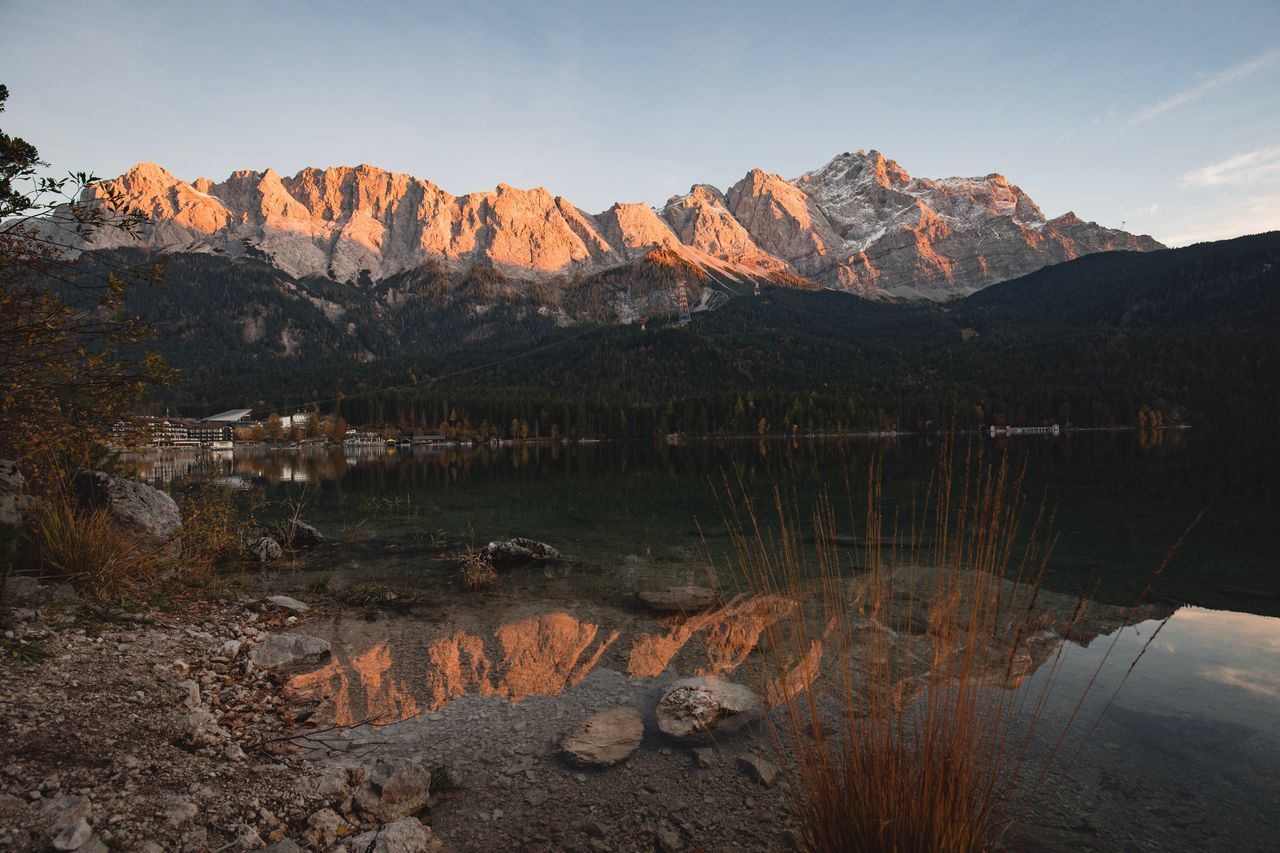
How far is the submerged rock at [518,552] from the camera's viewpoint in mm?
19922

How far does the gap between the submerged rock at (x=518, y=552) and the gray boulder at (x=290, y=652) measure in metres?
7.89

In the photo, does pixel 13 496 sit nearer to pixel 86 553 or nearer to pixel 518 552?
pixel 86 553

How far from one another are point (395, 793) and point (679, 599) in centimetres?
954

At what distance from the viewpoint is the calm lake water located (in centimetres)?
773

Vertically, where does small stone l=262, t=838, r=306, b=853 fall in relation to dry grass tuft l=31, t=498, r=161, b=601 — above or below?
below

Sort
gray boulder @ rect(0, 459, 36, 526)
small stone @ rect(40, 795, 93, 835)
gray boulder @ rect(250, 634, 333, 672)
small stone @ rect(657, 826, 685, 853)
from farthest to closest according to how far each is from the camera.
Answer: gray boulder @ rect(0, 459, 36, 526) < gray boulder @ rect(250, 634, 333, 672) < small stone @ rect(657, 826, 685, 853) < small stone @ rect(40, 795, 93, 835)

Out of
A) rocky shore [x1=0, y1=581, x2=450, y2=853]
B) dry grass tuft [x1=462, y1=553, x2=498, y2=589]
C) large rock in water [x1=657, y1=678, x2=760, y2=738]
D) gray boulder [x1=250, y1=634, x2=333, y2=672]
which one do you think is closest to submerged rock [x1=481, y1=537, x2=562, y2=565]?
dry grass tuft [x1=462, y1=553, x2=498, y2=589]

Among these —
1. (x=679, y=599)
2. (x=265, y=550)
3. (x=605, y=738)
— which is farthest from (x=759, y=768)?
(x=265, y=550)

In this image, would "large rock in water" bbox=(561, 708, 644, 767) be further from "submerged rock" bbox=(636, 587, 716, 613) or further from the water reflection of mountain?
"submerged rock" bbox=(636, 587, 716, 613)

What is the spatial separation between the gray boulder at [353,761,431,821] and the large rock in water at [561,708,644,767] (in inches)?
79.7

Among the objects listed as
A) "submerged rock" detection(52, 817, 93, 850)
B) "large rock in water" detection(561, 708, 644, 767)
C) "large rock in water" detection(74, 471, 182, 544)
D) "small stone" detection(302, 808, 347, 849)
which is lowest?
"large rock in water" detection(561, 708, 644, 767)

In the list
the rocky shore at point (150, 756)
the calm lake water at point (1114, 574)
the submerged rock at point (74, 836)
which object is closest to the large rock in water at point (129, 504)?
the rocky shore at point (150, 756)

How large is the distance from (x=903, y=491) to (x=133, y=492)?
4046cm

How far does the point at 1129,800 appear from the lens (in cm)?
771
